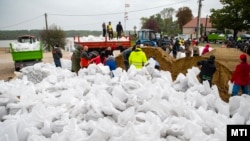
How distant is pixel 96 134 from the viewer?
10.5ft

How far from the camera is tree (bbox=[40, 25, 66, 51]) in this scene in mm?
42531

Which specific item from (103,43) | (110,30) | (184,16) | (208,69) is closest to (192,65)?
(208,69)

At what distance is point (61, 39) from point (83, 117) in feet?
134

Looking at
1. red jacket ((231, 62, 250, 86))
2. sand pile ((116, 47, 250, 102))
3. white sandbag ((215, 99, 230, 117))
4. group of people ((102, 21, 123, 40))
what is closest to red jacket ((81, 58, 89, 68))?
sand pile ((116, 47, 250, 102))

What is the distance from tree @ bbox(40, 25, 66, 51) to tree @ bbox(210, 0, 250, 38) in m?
22.5

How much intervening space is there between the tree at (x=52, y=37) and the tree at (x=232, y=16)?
2249 centimetres

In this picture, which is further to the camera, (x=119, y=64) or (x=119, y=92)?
(x=119, y=64)

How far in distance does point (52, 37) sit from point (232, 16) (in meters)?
25.9

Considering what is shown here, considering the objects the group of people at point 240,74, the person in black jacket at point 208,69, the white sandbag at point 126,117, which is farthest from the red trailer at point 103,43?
the white sandbag at point 126,117

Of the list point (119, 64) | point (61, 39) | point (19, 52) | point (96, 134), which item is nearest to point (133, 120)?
point (96, 134)

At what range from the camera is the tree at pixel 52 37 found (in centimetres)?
4253

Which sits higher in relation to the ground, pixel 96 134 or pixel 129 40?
pixel 129 40

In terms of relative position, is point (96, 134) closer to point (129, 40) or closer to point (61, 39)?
point (129, 40)

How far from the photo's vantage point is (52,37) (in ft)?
141
